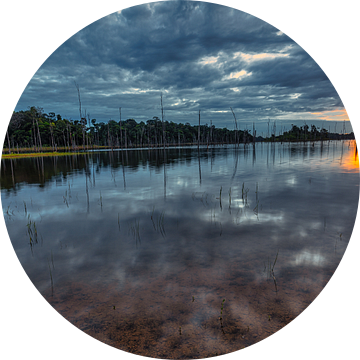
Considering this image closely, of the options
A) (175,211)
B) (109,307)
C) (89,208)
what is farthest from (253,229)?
(89,208)

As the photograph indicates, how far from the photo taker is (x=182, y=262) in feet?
21.6

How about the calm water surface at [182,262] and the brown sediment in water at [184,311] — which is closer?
the brown sediment in water at [184,311]

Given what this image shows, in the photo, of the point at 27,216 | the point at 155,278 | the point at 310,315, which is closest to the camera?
the point at 310,315

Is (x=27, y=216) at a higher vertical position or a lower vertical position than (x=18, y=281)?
lower

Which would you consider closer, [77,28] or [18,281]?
[18,281]

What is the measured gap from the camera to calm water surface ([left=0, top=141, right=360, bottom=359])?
4.20 metres

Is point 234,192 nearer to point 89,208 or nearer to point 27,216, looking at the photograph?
point 89,208

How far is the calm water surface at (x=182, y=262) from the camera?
420 centimetres

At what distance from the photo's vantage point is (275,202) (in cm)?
1280

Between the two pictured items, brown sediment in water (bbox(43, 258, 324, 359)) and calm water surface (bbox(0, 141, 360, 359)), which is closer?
brown sediment in water (bbox(43, 258, 324, 359))

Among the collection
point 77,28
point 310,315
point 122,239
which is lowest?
point 122,239

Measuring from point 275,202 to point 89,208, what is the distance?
10534mm

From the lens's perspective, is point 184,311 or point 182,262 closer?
point 184,311

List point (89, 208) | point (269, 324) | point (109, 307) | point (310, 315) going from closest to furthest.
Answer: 1. point (310, 315)
2. point (269, 324)
3. point (109, 307)
4. point (89, 208)
